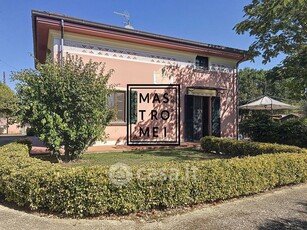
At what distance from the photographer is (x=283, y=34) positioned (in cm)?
1095

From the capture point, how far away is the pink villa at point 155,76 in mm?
10664

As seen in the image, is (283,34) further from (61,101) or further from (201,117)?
(61,101)

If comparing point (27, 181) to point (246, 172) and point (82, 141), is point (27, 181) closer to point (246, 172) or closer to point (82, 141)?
point (82, 141)

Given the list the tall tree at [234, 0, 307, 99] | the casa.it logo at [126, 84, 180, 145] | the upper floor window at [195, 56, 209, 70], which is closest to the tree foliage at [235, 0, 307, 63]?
the tall tree at [234, 0, 307, 99]

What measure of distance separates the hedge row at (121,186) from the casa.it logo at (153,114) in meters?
7.25

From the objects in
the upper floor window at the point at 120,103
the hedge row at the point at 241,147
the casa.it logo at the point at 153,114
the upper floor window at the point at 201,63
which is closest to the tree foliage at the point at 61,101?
the upper floor window at the point at 120,103

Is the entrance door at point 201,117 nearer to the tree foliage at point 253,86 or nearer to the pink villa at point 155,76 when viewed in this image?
the pink villa at point 155,76

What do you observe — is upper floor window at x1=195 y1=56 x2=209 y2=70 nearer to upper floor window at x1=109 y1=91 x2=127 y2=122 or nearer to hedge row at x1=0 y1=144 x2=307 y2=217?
upper floor window at x1=109 y1=91 x2=127 y2=122

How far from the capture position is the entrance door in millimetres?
13797

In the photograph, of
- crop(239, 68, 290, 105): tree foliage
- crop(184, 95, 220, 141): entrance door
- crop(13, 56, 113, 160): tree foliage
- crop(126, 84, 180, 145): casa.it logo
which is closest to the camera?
crop(13, 56, 113, 160): tree foliage

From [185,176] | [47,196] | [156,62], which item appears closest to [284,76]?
[156,62]

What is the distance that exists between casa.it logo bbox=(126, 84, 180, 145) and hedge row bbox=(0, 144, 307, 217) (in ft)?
23.8

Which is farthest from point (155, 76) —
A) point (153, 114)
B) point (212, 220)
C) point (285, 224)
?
point (285, 224)

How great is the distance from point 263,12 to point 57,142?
9.53 m
